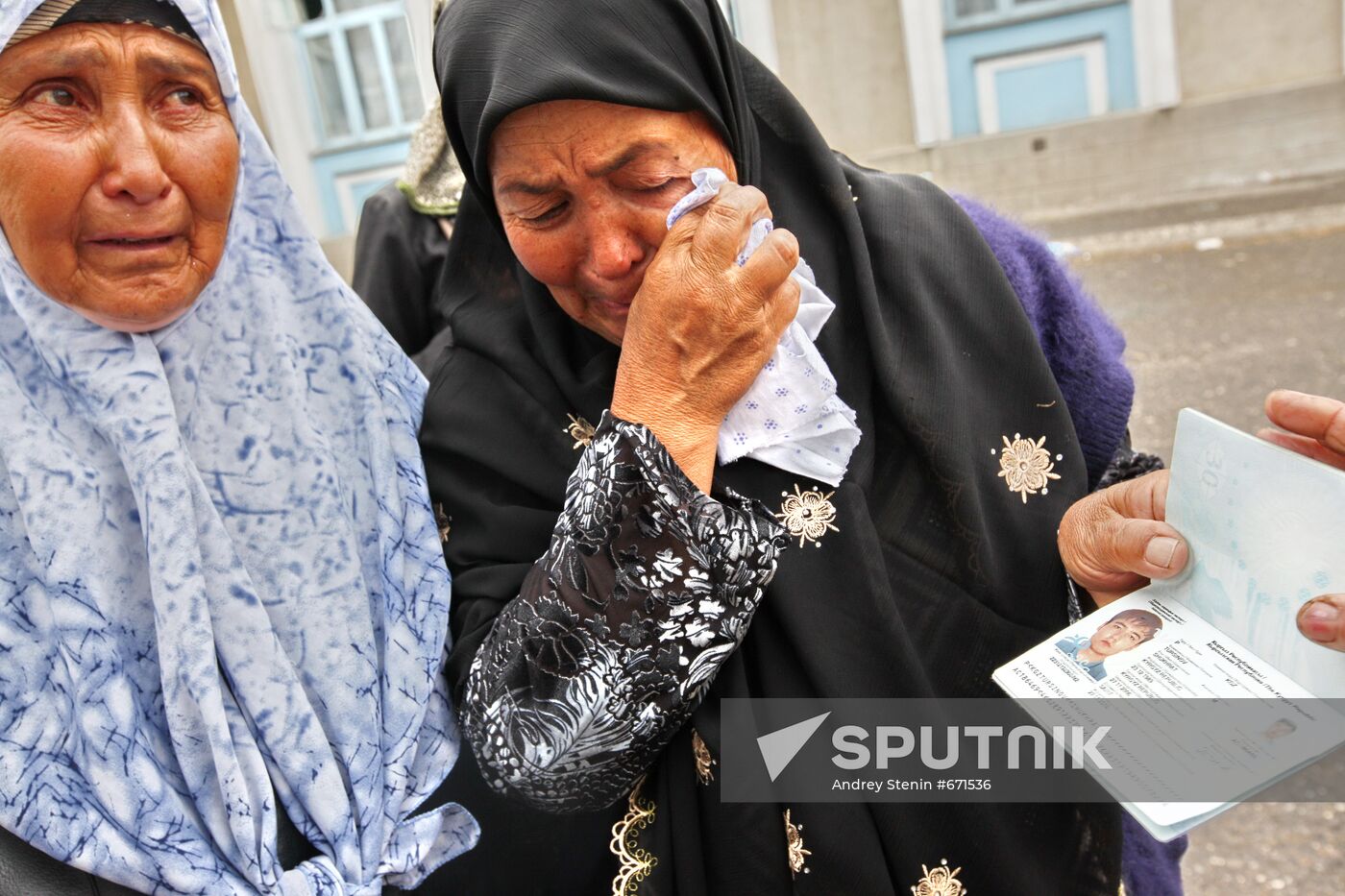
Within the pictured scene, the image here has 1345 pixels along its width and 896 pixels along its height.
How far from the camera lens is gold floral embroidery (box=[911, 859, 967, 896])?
136 centimetres

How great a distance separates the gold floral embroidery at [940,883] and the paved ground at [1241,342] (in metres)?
1.36

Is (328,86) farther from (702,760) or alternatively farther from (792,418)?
(702,760)

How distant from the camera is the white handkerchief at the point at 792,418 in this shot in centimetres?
134

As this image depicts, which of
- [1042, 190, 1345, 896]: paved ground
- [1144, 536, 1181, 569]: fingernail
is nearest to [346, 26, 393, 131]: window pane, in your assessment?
[1042, 190, 1345, 896]: paved ground

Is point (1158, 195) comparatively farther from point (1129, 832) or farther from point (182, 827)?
point (182, 827)

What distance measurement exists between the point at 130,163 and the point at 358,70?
350 inches

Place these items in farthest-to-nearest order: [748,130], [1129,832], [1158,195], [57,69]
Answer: [1158,195] < [1129,832] < [748,130] < [57,69]

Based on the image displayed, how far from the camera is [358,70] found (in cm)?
932

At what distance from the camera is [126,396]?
1240 mm

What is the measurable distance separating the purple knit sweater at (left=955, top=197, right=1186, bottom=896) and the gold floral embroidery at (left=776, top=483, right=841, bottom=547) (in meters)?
0.44

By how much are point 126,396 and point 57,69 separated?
360mm

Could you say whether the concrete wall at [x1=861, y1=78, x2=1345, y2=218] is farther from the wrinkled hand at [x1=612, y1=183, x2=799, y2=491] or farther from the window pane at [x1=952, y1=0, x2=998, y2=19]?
the wrinkled hand at [x1=612, y1=183, x2=799, y2=491]

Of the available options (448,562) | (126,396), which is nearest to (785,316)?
(448,562)

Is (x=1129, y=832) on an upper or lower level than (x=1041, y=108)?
lower
